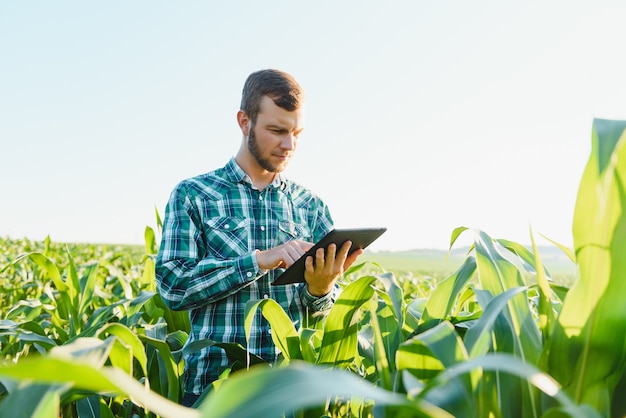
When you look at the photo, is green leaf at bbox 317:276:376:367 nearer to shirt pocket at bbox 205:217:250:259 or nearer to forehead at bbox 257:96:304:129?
shirt pocket at bbox 205:217:250:259

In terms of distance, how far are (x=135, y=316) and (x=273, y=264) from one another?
0.69 m

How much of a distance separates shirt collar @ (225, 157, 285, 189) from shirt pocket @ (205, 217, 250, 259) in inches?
5.7

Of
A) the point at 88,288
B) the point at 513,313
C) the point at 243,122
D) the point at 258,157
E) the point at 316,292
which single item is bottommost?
the point at 88,288

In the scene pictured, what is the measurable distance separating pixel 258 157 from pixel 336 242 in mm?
555

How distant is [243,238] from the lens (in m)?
1.82

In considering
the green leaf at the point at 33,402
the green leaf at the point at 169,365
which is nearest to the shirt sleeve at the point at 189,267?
the green leaf at the point at 169,365

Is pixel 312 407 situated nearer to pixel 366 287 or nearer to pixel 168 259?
pixel 366 287

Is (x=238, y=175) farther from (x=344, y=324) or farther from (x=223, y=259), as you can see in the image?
(x=344, y=324)

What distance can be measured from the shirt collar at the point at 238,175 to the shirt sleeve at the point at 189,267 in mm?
Answer: 175

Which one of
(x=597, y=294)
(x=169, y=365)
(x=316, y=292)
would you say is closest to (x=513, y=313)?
(x=597, y=294)

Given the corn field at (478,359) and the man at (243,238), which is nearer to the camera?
the corn field at (478,359)

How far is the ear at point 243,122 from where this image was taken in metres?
1.93

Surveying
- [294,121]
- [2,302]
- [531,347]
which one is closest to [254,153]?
[294,121]

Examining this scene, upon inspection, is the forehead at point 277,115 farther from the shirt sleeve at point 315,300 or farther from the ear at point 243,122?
the shirt sleeve at point 315,300
